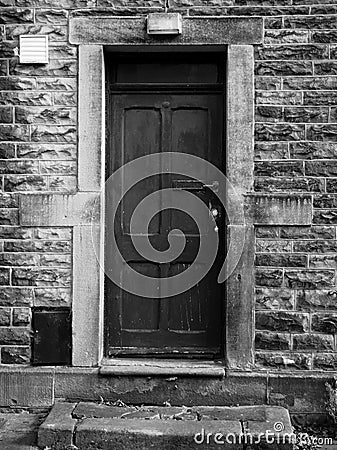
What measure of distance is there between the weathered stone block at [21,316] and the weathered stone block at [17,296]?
48 mm

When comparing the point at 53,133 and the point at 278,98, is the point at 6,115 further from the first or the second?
the point at 278,98

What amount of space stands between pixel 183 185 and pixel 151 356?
144 cm

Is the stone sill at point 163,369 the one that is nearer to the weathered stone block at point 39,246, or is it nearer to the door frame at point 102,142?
the door frame at point 102,142

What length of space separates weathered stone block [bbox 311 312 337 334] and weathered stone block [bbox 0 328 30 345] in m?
2.28

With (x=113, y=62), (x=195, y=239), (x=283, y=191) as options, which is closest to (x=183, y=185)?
(x=195, y=239)

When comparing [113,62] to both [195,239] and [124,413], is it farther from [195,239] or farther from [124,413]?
[124,413]

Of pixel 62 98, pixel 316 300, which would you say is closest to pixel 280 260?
pixel 316 300

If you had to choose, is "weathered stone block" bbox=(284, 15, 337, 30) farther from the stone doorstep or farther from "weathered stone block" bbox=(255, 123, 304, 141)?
the stone doorstep

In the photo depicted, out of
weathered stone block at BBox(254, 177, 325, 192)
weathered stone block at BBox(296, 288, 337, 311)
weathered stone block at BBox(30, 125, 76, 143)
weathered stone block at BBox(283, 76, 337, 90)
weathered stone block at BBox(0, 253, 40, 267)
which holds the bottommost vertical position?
weathered stone block at BBox(296, 288, 337, 311)

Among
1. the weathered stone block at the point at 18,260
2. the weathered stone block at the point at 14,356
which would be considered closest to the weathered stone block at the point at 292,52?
the weathered stone block at the point at 18,260

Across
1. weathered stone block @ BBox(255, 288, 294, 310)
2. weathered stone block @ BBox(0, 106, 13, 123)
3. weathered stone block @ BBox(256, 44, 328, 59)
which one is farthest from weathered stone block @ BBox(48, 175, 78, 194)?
weathered stone block @ BBox(256, 44, 328, 59)

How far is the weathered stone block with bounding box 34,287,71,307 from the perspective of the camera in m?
5.44

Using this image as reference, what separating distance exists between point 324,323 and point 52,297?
2.17 meters

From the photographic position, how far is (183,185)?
563 centimetres
